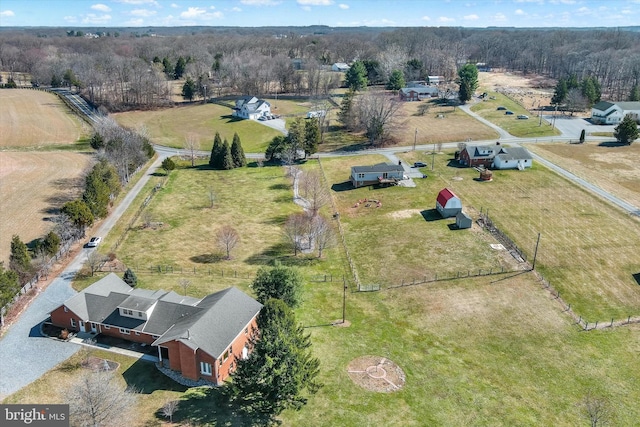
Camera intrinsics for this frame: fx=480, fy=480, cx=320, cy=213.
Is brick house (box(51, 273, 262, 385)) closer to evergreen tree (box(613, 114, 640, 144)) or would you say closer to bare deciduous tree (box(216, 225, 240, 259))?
bare deciduous tree (box(216, 225, 240, 259))

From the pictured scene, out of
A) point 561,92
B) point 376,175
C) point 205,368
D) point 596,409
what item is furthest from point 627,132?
point 205,368

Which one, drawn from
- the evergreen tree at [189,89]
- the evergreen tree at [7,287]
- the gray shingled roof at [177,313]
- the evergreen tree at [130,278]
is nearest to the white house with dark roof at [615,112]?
the gray shingled roof at [177,313]

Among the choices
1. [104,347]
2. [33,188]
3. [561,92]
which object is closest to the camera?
[104,347]

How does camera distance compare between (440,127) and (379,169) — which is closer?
(379,169)

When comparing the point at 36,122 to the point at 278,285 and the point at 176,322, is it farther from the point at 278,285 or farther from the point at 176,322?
the point at 278,285

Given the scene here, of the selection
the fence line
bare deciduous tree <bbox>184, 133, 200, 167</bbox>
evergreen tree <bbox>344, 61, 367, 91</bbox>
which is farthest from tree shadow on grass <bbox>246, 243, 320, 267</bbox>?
evergreen tree <bbox>344, 61, 367, 91</bbox>
